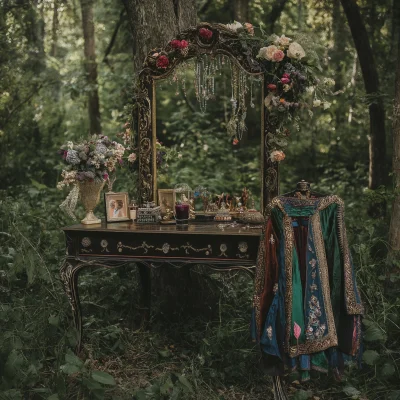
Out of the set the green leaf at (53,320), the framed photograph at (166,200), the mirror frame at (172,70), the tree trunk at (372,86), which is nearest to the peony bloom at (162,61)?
the mirror frame at (172,70)

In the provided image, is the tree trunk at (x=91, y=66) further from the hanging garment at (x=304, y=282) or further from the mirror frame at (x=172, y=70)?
the hanging garment at (x=304, y=282)

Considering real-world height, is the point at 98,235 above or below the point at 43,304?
above

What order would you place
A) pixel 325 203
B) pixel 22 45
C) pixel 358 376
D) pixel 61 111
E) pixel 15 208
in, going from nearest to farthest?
pixel 325 203
pixel 358 376
pixel 15 208
pixel 22 45
pixel 61 111

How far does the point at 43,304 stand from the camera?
448 cm

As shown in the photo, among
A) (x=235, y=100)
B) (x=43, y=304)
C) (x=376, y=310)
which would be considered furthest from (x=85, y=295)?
(x=376, y=310)

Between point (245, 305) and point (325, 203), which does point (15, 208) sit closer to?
point (245, 305)

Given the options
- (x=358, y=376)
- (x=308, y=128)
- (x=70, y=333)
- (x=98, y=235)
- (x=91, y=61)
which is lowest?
(x=358, y=376)

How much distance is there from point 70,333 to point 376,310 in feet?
7.81

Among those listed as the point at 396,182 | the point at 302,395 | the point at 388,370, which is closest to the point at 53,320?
the point at 302,395

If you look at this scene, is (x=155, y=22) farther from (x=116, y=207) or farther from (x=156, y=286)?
(x=156, y=286)

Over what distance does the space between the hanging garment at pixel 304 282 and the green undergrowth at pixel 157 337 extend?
48 centimetres

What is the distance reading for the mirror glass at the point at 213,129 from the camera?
437cm

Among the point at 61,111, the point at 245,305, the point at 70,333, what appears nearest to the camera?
the point at 70,333

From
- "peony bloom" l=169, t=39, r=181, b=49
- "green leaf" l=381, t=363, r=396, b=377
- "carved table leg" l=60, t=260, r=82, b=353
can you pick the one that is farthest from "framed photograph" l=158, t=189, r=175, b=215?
"green leaf" l=381, t=363, r=396, b=377
